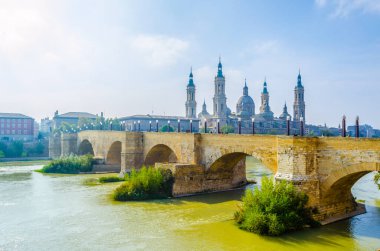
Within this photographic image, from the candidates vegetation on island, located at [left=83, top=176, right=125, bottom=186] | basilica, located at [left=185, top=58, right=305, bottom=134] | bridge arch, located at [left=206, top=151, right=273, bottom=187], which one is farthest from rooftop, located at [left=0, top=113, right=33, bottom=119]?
bridge arch, located at [left=206, top=151, right=273, bottom=187]

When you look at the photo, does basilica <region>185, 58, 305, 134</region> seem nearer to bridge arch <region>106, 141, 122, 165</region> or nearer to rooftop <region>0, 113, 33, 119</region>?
rooftop <region>0, 113, 33, 119</region>

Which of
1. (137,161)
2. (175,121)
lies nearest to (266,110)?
(175,121)

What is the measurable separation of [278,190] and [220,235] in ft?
10.7

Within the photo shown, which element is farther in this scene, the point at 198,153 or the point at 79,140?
the point at 79,140

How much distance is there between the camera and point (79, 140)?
5297cm

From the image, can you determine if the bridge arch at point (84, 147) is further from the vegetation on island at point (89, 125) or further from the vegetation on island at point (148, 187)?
the vegetation on island at point (148, 187)

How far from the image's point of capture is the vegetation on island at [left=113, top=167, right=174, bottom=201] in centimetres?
2332

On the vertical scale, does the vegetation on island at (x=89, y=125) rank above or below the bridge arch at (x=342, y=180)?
above

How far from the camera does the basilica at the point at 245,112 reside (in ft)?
302

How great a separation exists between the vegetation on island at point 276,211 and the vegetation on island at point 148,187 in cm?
793

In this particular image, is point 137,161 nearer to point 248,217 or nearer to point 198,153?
point 198,153

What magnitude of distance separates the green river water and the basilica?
2589 inches

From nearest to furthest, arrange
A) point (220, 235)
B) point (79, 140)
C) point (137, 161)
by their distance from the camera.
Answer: point (220, 235), point (137, 161), point (79, 140)

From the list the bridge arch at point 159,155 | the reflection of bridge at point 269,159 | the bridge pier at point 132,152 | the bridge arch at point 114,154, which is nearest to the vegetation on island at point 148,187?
the reflection of bridge at point 269,159
